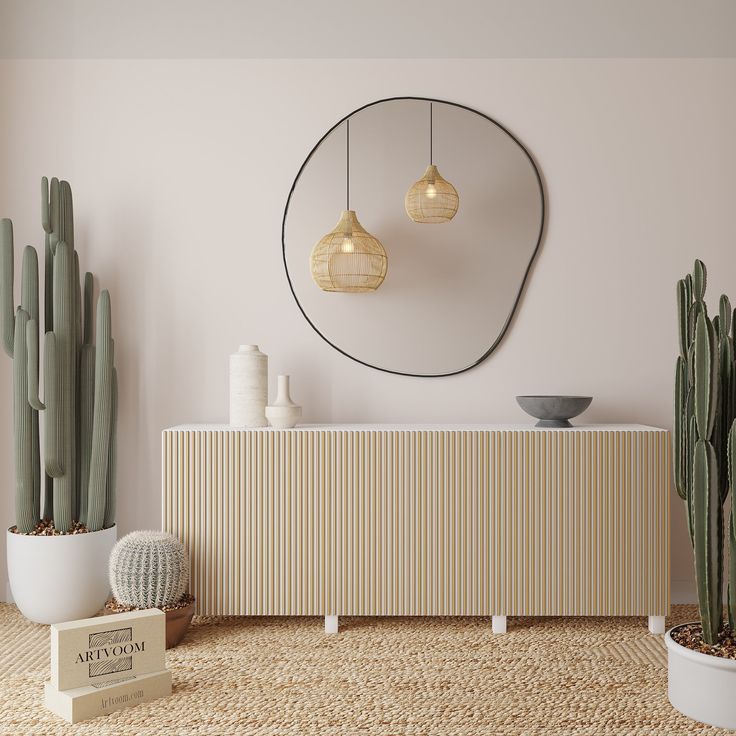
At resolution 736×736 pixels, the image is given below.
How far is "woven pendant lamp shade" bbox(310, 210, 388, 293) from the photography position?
2789mm

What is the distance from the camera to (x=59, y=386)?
254 centimetres

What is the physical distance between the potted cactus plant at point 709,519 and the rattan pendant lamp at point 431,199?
45.0 inches

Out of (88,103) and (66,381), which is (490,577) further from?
(88,103)

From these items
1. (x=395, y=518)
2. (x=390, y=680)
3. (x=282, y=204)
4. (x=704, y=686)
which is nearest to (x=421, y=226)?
(x=282, y=204)

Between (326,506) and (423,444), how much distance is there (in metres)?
0.40

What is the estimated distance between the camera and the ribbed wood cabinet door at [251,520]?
97.6 inches

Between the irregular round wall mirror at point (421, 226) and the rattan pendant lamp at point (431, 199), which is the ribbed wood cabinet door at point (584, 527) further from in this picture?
the rattan pendant lamp at point (431, 199)

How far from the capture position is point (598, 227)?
9.37 ft

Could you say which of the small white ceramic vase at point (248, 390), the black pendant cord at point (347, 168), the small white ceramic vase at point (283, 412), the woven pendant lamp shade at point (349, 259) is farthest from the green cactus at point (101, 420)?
the black pendant cord at point (347, 168)

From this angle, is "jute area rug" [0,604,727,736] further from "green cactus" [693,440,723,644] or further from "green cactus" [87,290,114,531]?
"green cactus" [87,290,114,531]

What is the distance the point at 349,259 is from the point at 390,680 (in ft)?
5.00

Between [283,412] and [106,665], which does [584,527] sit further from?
[106,665]

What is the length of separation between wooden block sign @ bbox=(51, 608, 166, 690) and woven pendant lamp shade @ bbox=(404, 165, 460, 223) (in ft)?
5.71

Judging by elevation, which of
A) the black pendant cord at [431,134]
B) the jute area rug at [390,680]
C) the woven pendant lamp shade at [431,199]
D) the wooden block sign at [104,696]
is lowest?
the jute area rug at [390,680]
